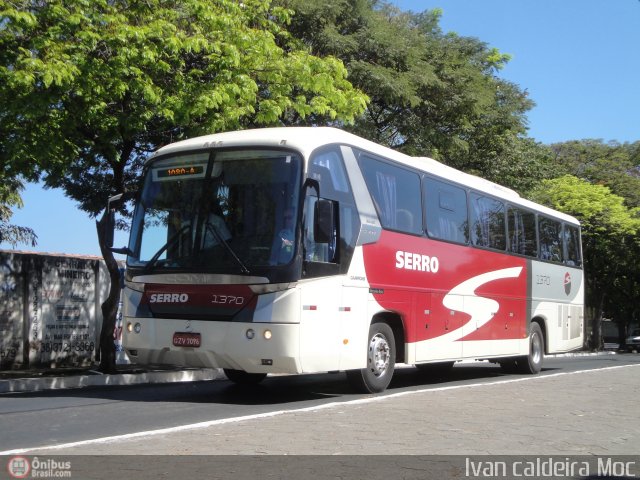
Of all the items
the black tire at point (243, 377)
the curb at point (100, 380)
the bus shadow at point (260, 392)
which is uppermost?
the black tire at point (243, 377)

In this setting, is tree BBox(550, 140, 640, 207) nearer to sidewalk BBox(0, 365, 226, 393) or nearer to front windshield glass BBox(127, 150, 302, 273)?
sidewalk BBox(0, 365, 226, 393)

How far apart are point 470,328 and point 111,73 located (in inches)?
310

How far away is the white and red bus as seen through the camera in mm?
9703

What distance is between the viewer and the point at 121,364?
66.2 feet

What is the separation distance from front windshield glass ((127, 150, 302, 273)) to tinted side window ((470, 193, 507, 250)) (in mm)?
5628

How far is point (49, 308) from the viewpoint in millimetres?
18953

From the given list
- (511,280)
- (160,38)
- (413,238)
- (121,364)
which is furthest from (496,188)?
(121,364)

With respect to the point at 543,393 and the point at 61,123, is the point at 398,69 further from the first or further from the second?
the point at 543,393

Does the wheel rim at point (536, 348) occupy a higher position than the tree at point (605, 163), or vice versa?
the tree at point (605, 163)

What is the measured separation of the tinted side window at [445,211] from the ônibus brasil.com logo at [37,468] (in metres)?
8.09

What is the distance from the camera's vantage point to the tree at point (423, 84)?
21719 millimetres

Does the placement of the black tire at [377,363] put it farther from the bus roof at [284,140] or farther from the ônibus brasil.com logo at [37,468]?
the ônibus brasil.com logo at [37,468]

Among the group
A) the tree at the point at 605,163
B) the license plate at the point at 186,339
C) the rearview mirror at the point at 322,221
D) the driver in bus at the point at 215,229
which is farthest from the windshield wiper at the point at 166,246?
the tree at the point at 605,163

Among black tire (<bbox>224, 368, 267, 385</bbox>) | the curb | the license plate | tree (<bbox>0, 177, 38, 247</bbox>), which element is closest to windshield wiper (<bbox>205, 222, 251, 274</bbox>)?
the license plate
